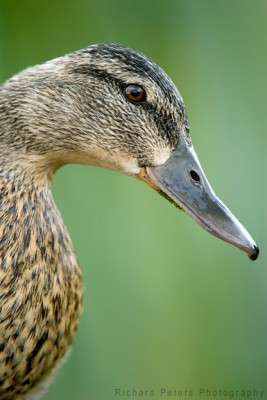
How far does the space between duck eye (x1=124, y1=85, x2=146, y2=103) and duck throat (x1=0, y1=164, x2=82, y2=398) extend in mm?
230

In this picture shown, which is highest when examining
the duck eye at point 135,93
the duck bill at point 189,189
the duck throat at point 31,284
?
the duck eye at point 135,93

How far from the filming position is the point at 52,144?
1492 mm

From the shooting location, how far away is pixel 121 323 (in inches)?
84.2

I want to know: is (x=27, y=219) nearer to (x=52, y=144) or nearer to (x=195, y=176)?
(x=52, y=144)

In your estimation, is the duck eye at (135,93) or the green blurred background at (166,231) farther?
the green blurred background at (166,231)

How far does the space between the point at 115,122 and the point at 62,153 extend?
112 millimetres

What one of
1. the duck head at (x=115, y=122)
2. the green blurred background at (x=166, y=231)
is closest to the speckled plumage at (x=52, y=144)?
the duck head at (x=115, y=122)

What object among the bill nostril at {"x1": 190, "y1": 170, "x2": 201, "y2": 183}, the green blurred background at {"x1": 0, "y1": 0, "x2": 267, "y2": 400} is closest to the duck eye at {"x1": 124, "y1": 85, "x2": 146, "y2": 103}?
the bill nostril at {"x1": 190, "y1": 170, "x2": 201, "y2": 183}

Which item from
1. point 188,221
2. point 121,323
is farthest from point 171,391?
point 188,221

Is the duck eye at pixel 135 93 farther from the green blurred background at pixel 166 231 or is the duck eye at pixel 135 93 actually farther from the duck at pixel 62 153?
the green blurred background at pixel 166 231

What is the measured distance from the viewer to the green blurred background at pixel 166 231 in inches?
81.3

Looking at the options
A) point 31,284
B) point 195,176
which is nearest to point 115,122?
point 195,176

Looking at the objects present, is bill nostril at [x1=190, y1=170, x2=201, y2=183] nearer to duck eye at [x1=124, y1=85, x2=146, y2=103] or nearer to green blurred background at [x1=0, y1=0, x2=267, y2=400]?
duck eye at [x1=124, y1=85, x2=146, y2=103]

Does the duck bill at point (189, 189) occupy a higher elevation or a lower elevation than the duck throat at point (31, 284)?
higher
